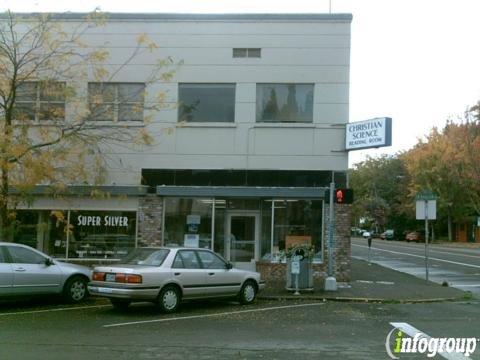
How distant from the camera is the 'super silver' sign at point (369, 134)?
1755 centimetres

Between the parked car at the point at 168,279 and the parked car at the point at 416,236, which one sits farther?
the parked car at the point at 416,236

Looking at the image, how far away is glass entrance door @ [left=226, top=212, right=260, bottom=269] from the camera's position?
64.2 feet

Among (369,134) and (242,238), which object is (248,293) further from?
(369,134)

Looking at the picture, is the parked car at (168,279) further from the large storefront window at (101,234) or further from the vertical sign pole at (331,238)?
the large storefront window at (101,234)

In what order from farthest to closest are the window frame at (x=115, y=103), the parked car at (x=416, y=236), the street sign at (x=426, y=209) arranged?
1. the parked car at (x=416, y=236)
2. the street sign at (x=426, y=209)
3. the window frame at (x=115, y=103)

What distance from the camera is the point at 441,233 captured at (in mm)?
78938

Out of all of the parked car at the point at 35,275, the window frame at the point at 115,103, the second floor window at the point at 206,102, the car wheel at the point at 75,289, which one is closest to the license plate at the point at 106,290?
the parked car at the point at 35,275

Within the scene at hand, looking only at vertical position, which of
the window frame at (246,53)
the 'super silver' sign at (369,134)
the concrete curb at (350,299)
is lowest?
the concrete curb at (350,299)

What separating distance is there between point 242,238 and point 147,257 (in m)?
7.09

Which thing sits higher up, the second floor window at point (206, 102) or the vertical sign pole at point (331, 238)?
the second floor window at point (206, 102)

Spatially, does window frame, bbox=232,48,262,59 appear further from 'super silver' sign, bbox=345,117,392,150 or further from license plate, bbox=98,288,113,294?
license plate, bbox=98,288,113,294

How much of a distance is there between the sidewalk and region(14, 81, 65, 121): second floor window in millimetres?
7257

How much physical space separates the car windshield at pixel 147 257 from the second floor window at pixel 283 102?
7.74 metres

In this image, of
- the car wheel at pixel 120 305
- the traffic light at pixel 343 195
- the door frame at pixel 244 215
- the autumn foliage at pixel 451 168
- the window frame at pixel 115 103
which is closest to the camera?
the car wheel at pixel 120 305
